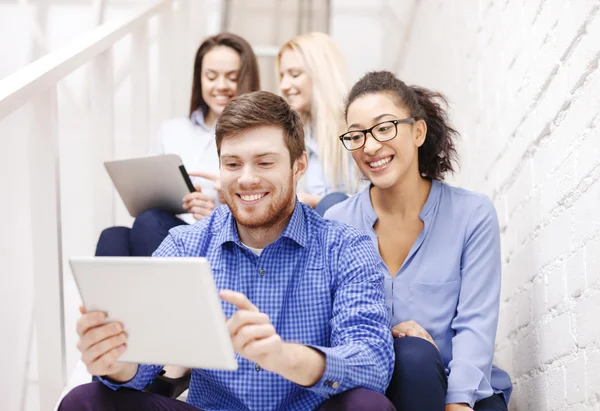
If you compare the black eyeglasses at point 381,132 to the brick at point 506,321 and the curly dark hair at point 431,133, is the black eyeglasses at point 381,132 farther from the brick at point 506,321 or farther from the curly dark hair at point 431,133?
the brick at point 506,321

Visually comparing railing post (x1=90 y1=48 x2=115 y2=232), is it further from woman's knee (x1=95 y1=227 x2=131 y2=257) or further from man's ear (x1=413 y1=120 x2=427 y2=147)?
man's ear (x1=413 y1=120 x2=427 y2=147)

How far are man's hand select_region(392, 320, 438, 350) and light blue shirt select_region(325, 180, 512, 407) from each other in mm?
60

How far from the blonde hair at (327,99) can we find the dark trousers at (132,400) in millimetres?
1222

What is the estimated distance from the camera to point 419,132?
1766 mm

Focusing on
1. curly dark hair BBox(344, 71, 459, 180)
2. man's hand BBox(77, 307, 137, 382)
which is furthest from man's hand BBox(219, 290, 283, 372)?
curly dark hair BBox(344, 71, 459, 180)

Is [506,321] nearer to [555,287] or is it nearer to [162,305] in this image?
[555,287]

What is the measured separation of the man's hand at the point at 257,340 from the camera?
43.9 inches

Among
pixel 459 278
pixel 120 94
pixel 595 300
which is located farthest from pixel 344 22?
pixel 595 300

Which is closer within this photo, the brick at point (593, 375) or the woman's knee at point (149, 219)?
the brick at point (593, 375)

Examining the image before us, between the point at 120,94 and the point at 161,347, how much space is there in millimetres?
2193

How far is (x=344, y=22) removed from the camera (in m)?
4.55

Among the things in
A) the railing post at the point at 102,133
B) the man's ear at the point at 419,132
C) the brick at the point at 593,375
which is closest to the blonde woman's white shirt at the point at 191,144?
the railing post at the point at 102,133

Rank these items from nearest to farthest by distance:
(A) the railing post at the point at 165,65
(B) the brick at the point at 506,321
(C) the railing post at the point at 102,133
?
(B) the brick at the point at 506,321, (C) the railing post at the point at 102,133, (A) the railing post at the point at 165,65

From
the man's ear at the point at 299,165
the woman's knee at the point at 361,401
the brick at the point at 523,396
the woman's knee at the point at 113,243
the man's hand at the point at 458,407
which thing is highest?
the man's ear at the point at 299,165
